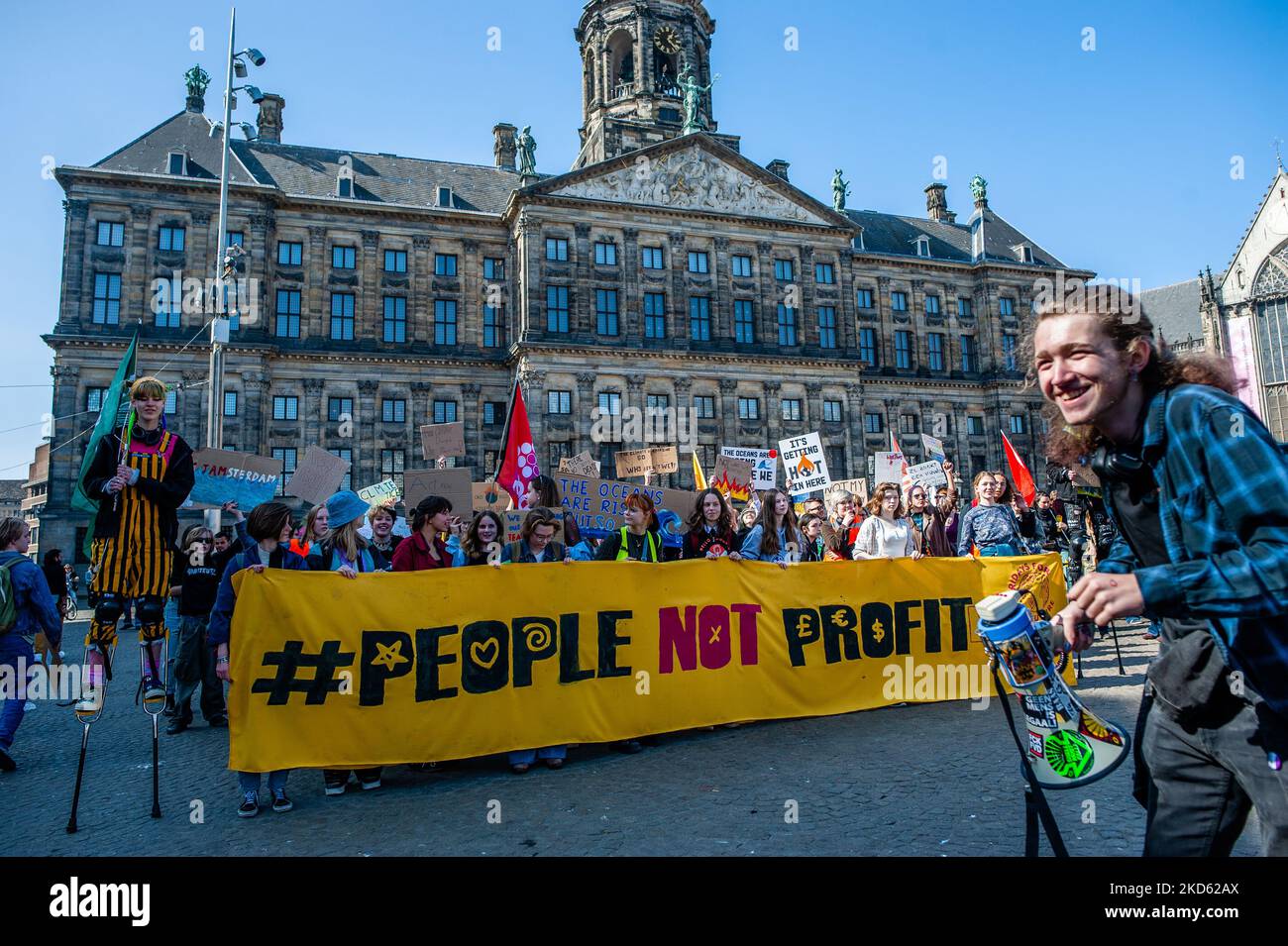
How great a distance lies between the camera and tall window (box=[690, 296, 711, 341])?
38344 millimetres

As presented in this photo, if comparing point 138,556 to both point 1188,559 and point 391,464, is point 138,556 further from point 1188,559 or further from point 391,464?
point 391,464

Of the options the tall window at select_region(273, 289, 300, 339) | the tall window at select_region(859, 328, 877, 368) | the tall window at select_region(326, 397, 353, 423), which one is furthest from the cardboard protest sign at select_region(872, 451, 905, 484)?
the tall window at select_region(859, 328, 877, 368)

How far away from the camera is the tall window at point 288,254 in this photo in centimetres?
3534

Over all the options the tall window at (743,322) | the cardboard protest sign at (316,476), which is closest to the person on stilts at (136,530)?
the cardboard protest sign at (316,476)

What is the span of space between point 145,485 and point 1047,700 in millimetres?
5640

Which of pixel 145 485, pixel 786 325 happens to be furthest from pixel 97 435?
pixel 786 325

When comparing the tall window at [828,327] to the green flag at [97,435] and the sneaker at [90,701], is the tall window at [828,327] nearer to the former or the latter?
the green flag at [97,435]

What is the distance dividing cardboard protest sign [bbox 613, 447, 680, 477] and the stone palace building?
18.5m

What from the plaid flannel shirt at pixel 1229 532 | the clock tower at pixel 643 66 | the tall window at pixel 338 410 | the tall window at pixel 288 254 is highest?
the clock tower at pixel 643 66

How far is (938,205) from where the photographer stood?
5294 centimetres

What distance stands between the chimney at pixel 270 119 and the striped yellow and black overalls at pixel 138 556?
136 ft

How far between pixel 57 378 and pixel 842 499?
3355 centimetres
